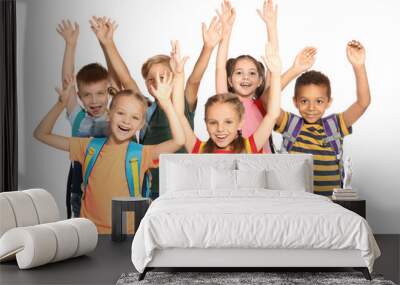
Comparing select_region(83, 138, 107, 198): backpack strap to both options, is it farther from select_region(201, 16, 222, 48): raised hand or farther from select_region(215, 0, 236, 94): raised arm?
select_region(201, 16, 222, 48): raised hand

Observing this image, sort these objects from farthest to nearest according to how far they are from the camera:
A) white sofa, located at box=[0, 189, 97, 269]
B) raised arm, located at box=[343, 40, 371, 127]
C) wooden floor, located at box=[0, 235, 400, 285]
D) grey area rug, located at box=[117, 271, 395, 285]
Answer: raised arm, located at box=[343, 40, 371, 127]
white sofa, located at box=[0, 189, 97, 269]
wooden floor, located at box=[0, 235, 400, 285]
grey area rug, located at box=[117, 271, 395, 285]

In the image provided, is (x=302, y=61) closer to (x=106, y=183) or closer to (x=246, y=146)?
(x=246, y=146)

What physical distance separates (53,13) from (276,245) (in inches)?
168

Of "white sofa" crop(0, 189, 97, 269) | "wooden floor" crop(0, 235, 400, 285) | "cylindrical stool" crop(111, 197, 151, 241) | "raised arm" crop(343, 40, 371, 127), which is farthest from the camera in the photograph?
"raised arm" crop(343, 40, 371, 127)

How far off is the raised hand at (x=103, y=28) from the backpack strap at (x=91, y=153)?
1.16 metres

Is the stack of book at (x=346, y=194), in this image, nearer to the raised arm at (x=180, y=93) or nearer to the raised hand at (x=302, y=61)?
the raised hand at (x=302, y=61)

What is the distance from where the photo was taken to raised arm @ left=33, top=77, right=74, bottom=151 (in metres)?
8.34

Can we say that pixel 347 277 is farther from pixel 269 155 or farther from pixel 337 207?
pixel 269 155

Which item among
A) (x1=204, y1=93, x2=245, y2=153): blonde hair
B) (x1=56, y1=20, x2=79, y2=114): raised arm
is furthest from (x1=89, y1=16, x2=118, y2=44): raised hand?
(x1=204, y1=93, x2=245, y2=153): blonde hair

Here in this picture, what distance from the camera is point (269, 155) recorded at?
7.93 meters

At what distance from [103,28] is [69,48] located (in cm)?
46

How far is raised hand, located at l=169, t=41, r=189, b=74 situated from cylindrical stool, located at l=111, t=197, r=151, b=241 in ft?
5.27

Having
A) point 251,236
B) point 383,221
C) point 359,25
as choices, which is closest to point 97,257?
point 251,236

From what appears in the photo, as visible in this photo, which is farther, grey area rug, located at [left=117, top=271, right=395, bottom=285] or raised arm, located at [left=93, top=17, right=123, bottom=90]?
raised arm, located at [left=93, top=17, right=123, bottom=90]
